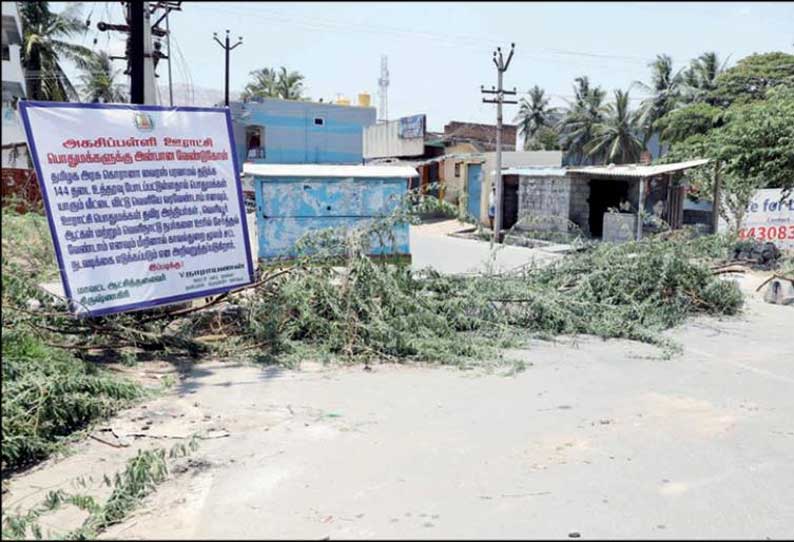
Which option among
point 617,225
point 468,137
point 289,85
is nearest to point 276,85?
point 289,85

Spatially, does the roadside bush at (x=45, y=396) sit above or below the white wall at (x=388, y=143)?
below

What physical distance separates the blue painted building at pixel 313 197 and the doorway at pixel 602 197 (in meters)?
16.6

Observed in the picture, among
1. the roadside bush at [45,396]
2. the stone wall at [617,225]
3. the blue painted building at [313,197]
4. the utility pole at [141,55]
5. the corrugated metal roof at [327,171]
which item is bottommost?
the stone wall at [617,225]

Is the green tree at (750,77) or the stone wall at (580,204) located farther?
the green tree at (750,77)

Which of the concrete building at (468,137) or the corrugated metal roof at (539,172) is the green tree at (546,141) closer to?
the concrete building at (468,137)

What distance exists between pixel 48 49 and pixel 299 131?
1501cm

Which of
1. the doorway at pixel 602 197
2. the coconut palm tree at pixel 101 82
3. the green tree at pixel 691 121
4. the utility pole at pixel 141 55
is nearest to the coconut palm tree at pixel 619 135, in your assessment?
the green tree at pixel 691 121

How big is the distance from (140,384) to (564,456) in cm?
373

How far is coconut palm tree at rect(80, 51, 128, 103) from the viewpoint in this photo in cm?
3322

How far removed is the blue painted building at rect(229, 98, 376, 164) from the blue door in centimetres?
1201

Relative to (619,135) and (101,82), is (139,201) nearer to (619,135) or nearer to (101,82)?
(101,82)

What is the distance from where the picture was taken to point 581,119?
48.0 metres

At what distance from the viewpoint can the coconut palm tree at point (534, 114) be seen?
57.5m

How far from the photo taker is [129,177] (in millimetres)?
6773
